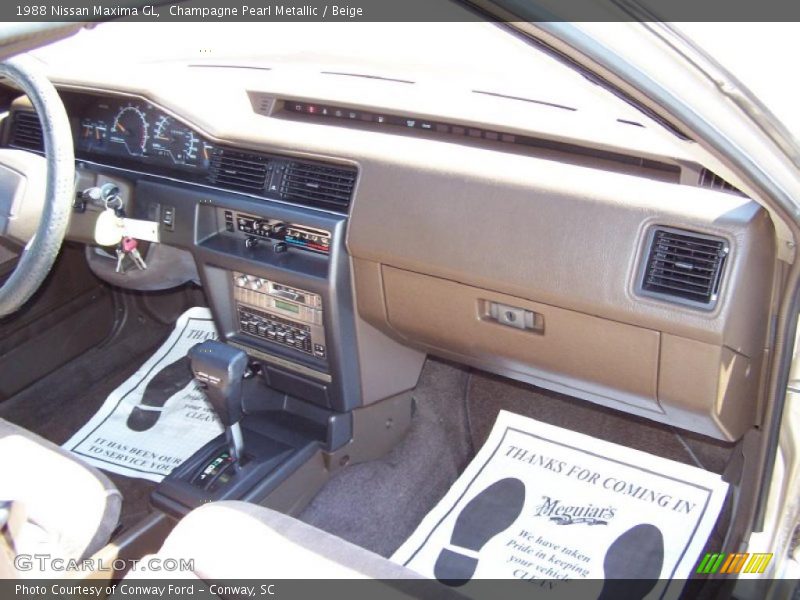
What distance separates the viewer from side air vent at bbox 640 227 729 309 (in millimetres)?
1391

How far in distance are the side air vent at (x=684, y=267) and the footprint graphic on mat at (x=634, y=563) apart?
67 centimetres

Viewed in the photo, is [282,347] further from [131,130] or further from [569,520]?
[569,520]

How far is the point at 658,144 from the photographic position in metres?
1.51

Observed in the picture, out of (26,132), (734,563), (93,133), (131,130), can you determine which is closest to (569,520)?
(734,563)

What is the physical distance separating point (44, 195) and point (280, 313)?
1.92 feet

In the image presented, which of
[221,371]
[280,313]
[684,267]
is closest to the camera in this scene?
[684,267]

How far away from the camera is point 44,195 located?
1.73 metres

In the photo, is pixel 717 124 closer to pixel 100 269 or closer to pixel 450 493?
pixel 450 493

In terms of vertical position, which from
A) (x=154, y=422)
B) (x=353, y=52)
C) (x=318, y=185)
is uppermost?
(x=353, y=52)

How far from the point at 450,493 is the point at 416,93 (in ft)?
3.16

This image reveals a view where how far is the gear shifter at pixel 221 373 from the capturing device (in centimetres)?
181

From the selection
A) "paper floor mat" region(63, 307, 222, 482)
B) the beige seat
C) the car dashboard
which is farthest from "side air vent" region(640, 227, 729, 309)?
"paper floor mat" region(63, 307, 222, 482)

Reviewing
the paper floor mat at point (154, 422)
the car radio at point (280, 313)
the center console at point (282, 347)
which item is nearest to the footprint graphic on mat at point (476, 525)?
the center console at point (282, 347)

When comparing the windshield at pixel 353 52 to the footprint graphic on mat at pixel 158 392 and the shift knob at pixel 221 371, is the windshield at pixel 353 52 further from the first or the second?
the footprint graphic on mat at pixel 158 392
